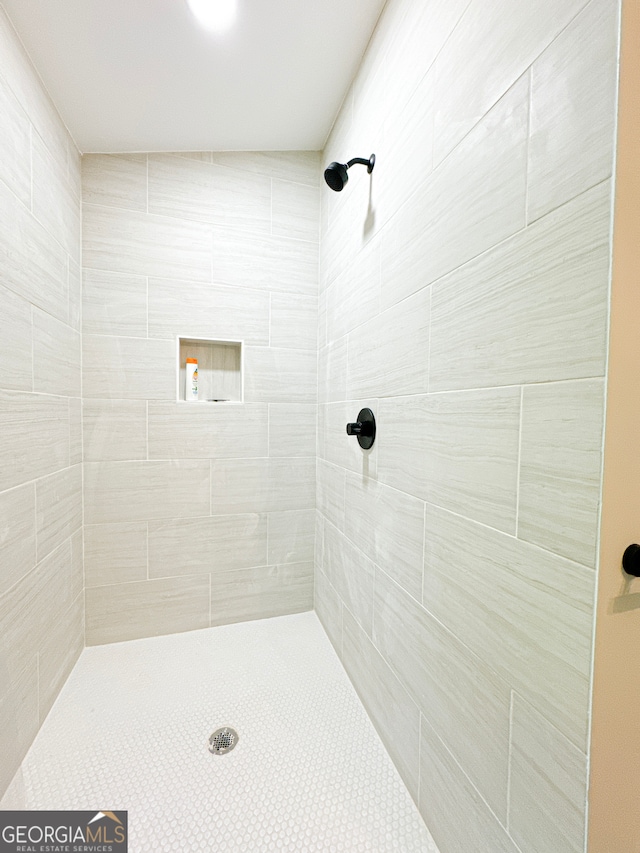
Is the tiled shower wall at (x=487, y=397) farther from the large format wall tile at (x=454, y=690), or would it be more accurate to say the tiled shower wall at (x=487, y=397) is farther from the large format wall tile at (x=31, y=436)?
the large format wall tile at (x=31, y=436)

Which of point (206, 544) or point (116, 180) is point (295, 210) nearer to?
point (116, 180)

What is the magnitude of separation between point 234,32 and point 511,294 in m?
1.17

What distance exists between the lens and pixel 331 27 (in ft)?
3.67

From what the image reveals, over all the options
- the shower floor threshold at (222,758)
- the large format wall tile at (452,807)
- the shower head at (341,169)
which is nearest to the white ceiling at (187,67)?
the shower head at (341,169)

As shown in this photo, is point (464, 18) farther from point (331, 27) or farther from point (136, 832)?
point (136, 832)

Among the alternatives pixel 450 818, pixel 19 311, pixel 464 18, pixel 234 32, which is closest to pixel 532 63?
pixel 464 18

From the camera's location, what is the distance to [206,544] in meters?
1.72

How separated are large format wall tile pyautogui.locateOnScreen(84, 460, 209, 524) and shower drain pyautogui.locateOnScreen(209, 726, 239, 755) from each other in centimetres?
80

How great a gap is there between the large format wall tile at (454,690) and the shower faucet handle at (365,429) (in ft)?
1.42

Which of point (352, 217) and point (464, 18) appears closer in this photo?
point (464, 18)

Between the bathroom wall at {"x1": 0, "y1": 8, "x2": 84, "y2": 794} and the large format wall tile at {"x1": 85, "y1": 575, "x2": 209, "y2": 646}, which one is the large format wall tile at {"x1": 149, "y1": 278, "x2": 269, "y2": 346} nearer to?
the bathroom wall at {"x1": 0, "y1": 8, "x2": 84, "y2": 794}

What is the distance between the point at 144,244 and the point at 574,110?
5.09 feet

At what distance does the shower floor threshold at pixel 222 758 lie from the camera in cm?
92

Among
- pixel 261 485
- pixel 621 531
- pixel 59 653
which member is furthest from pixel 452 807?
pixel 59 653
